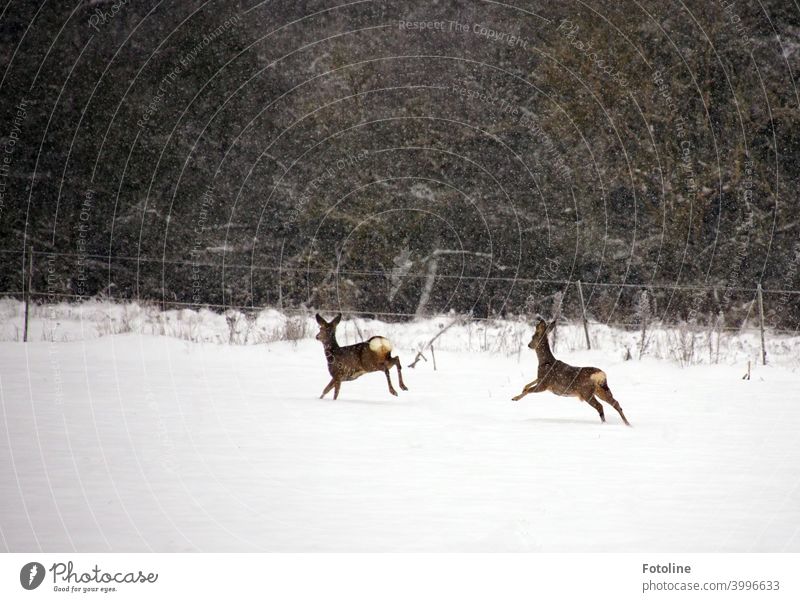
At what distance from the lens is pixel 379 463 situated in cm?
686

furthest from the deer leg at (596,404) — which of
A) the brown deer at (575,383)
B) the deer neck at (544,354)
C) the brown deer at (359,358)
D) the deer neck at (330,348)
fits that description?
the deer neck at (330,348)

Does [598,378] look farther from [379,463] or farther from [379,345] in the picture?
[379,463]

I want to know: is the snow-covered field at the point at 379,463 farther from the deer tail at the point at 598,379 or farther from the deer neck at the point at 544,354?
the deer neck at the point at 544,354

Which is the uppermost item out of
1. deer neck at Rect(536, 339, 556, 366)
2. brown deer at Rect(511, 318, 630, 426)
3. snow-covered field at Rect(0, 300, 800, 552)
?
deer neck at Rect(536, 339, 556, 366)

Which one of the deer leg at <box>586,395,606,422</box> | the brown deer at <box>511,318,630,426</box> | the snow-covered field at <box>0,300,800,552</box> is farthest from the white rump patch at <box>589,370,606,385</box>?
the snow-covered field at <box>0,300,800,552</box>

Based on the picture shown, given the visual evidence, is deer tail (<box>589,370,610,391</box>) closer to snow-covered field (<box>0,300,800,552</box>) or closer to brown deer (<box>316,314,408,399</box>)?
snow-covered field (<box>0,300,800,552</box>)

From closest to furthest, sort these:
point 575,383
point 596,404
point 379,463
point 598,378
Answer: point 379,463, point 598,378, point 575,383, point 596,404

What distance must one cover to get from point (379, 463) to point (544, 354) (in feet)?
10.2

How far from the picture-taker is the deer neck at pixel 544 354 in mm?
9124

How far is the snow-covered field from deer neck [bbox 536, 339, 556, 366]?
2.33ft

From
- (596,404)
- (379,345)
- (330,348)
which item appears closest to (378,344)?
(379,345)

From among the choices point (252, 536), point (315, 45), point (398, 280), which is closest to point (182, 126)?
point (315, 45)

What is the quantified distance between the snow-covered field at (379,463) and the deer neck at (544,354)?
0.71 m

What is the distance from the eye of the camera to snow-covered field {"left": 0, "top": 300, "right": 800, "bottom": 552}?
4.96 metres
